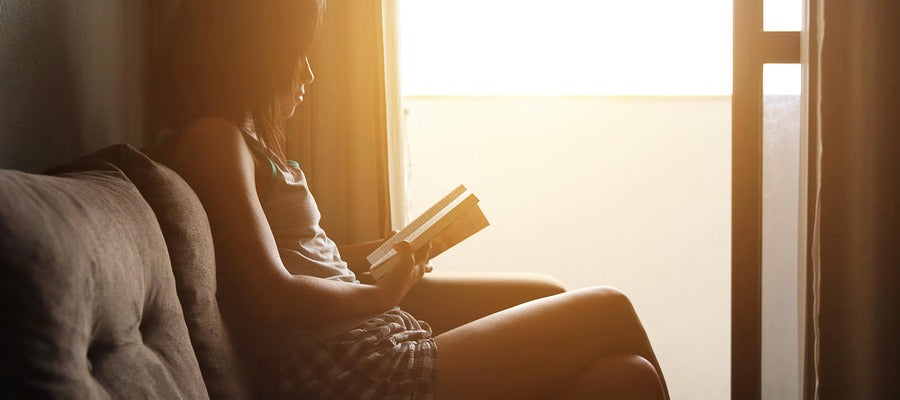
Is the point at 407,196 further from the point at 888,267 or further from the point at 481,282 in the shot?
the point at 888,267

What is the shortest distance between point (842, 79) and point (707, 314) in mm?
1847

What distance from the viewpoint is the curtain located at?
1.80 metres

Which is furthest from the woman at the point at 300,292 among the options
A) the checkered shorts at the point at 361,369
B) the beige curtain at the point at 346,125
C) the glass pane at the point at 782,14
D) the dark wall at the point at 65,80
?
the glass pane at the point at 782,14

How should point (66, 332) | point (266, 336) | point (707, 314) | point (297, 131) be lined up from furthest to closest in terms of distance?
point (707, 314) → point (297, 131) → point (266, 336) → point (66, 332)

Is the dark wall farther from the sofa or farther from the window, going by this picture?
the window

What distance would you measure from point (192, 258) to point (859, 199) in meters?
1.56

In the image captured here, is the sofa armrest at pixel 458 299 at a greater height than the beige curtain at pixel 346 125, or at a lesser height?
lesser

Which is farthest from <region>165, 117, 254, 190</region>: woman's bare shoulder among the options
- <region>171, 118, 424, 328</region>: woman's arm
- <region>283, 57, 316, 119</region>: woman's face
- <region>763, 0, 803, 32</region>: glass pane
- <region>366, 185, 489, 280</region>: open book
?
<region>763, 0, 803, 32</region>: glass pane

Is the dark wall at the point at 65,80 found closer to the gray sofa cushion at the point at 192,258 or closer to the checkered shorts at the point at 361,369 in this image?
the gray sofa cushion at the point at 192,258

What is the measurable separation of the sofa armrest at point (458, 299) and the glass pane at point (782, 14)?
3.33ft

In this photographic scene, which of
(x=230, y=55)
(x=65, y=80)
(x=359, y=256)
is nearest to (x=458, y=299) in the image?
(x=359, y=256)

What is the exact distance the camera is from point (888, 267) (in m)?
1.81

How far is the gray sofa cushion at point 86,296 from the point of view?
1.61 feet

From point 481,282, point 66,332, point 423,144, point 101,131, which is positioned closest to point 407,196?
point 481,282
